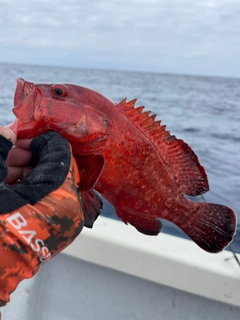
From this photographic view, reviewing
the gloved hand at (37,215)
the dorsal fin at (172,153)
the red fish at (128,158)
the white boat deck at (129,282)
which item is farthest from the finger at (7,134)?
the white boat deck at (129,282)

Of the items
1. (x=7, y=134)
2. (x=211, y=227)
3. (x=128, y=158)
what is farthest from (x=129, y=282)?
(x=7, y=134)

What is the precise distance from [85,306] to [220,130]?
858 cm

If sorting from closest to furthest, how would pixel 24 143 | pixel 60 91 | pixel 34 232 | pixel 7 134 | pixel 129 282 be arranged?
pixel 34 232
pixel 7 134
pixel 24 143
pixel 60 91
pixel 129 282

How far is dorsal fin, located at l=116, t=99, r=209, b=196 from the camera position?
1.50m

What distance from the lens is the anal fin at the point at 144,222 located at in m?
1.53

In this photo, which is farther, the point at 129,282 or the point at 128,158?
the point at 129,282

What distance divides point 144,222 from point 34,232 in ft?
2.27

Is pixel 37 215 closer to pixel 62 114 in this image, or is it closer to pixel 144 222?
pixel 62 114

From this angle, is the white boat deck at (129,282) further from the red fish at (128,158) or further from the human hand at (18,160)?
the human hand at (18,160)

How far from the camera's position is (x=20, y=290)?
274 cm

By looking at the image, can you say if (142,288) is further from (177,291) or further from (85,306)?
(85,306)

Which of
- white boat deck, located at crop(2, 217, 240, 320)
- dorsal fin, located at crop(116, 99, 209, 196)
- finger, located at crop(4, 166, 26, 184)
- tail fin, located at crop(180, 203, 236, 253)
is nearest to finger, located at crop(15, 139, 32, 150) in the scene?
finger, located at crop(4, 166, 26, 184)

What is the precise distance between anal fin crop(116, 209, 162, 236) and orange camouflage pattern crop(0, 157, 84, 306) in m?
0.51

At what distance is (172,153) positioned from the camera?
1.53 m
